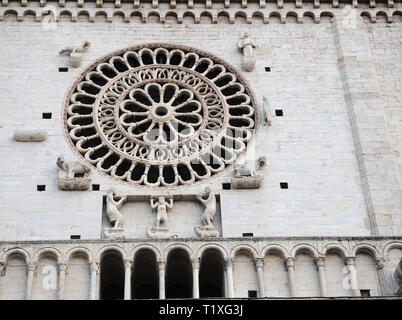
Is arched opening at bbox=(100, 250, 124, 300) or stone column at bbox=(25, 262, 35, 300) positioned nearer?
stone column at bbox=(25, 262, 35, 300)

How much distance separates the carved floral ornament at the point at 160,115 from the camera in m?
18.9

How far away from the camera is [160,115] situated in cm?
1978

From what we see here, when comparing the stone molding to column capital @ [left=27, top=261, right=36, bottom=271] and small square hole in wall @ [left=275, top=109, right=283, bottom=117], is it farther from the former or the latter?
column capital @ [left=27, top=261, right=36, bottom=271]

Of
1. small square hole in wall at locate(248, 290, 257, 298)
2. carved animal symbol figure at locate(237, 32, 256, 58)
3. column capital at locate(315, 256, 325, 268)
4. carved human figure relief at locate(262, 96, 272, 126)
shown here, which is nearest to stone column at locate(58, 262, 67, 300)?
small square hole in wall at locate(248, 290, 257, 298)

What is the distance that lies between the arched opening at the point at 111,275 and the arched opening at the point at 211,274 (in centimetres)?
146

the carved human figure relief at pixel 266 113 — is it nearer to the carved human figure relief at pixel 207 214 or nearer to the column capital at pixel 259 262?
the carved human figure relief at pixel 207 214

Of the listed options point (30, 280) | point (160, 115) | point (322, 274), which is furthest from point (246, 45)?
point (30, 280)

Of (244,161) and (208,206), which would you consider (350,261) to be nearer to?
(208,206)

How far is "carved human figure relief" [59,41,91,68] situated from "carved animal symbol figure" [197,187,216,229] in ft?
14.2

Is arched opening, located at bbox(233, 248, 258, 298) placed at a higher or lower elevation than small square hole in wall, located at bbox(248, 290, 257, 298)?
higher

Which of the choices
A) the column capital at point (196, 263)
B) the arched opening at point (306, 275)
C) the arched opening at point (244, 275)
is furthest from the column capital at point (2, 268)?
the arched opening at point (306, 275)

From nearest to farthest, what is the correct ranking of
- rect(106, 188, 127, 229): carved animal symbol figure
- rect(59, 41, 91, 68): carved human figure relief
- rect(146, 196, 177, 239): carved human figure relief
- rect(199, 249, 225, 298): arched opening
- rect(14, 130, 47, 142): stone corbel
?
rect(199, 249, 225, 298): arched opening → rect(146, 196, 177, 239): carved human figure relief → rect(106, 188, 127, 229): carved animal symbol figure → rect(14, 130, 47, 142): stone corbel → rect(59, 41, 91, 68): carved human figure relief

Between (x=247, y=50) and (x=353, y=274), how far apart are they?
6.12 metres

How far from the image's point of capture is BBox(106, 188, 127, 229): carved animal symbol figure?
17625mm
